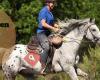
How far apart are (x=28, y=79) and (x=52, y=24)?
1721 millimetres

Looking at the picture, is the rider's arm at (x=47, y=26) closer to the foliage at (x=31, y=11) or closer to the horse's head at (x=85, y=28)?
the horse's head at (x=85, y=28)

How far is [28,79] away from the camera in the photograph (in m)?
14.3

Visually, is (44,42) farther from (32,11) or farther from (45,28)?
(32,11)

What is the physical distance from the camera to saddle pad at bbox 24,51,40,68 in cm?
1369

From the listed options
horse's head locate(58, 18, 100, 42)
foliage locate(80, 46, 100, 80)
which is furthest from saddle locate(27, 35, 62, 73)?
foliage locate(80, 46, 100, 80)

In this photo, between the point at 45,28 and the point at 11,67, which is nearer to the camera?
the point at 45,28

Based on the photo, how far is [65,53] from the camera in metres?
13.6

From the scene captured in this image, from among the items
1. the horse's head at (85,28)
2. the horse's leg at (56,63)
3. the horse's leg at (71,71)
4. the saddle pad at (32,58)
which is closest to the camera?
the horse's leg at (71,71)

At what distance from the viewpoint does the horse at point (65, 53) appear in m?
13.5

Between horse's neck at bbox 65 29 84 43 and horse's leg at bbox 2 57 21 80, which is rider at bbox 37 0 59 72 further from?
horse's leg at bbox 2 57 21 80

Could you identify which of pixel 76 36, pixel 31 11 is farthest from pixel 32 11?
pixel 76 36

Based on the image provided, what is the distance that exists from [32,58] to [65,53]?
0.88 meters

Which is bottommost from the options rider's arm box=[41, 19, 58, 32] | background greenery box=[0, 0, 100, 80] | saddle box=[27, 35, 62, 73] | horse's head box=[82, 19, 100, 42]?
background greenery box=[0, 0, 100, 80]

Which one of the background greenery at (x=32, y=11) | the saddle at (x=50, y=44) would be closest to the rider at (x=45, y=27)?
the saddle at (x=50, y=44)
